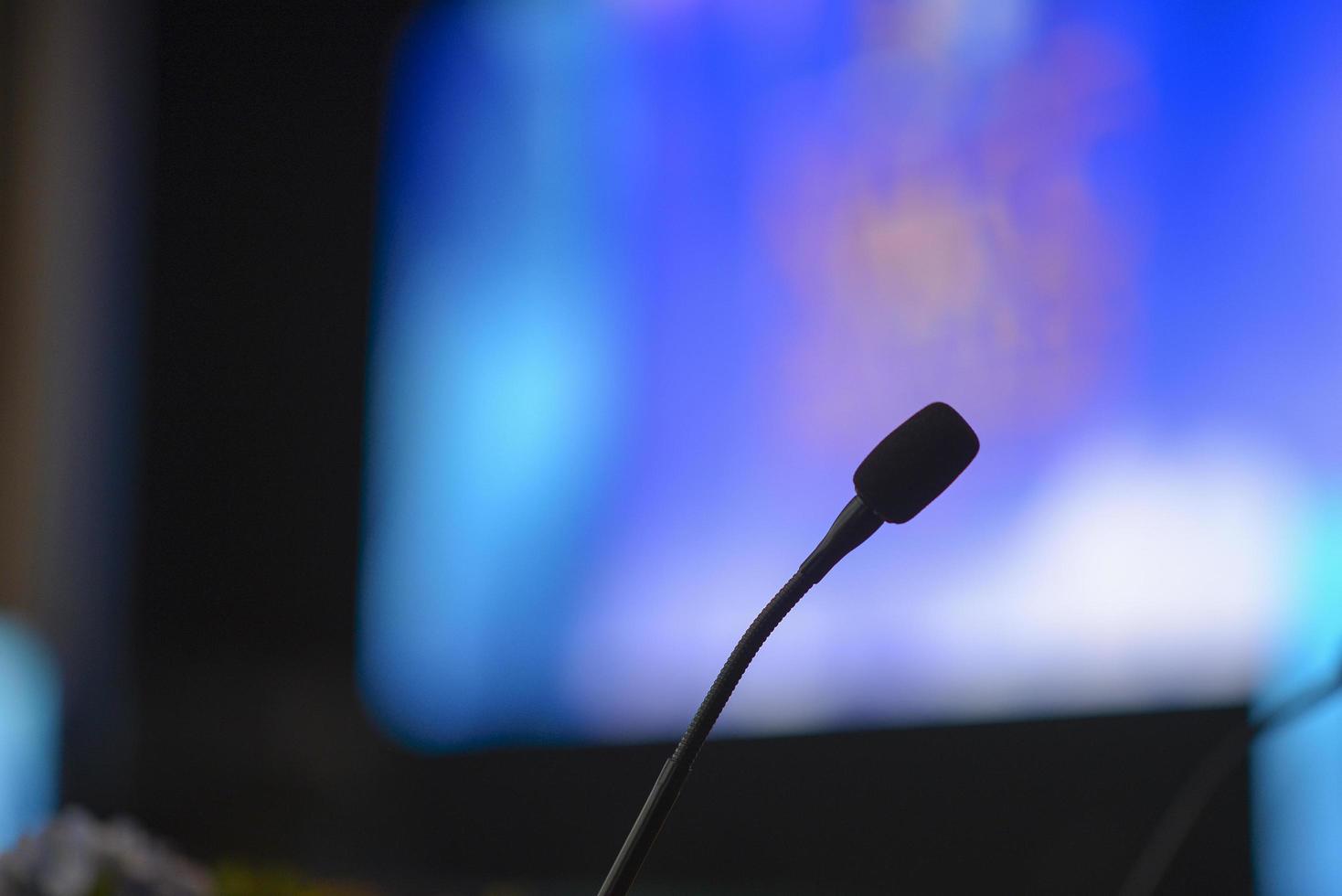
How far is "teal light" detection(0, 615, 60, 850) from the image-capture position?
292 centimetres

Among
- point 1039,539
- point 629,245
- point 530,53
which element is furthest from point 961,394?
point 530,53

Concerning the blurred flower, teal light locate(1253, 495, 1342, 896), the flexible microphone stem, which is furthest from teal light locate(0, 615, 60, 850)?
the flexible microphone stem

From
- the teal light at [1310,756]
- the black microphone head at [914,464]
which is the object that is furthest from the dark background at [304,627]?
the black microphone head at [914,464]

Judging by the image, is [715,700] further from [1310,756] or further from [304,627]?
[304,627]

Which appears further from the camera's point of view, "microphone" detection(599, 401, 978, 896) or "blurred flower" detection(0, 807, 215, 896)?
"blurred flower" detection(0, 807, 215, 896)

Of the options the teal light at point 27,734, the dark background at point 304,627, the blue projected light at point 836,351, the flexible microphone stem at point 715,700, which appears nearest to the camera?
the flexible microphone stem at point 715,700

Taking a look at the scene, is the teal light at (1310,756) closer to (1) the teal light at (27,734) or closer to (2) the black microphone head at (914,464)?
(2) the black microphone head at (914,464)

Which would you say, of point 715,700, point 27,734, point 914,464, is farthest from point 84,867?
point 27,734

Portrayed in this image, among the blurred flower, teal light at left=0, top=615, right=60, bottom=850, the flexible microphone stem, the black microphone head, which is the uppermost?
the black microphone head

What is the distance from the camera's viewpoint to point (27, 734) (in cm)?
295

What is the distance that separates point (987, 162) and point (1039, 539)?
543mm

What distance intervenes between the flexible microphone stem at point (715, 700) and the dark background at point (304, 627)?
1.29 meters

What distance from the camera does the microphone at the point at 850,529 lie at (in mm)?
617

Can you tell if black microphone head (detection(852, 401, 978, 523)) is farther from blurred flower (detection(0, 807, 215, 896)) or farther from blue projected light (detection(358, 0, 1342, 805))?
blue projected light (detection(358, 0, 1342, 805))
